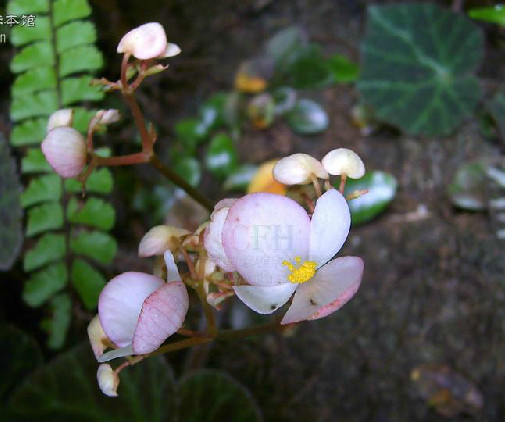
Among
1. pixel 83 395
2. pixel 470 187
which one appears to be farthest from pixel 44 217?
pixel 470 187

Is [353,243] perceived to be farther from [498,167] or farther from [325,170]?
[325,170]

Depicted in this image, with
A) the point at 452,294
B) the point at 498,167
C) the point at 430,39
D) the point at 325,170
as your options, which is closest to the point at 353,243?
the point at 452,294

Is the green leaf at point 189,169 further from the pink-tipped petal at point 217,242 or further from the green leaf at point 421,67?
the pink-tipped petal at point 217,242

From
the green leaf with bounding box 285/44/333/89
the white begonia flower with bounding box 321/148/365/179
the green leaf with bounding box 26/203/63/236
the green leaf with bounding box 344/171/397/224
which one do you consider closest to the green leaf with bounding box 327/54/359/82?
the green leaf with bounding box 285/44/333/89

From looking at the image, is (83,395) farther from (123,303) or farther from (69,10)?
(69,10)

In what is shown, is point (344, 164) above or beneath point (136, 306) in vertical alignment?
above

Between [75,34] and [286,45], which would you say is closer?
[75,34]

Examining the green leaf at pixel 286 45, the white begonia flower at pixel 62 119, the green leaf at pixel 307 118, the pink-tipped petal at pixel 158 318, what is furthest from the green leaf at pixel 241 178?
the pink-tipped petal at pixel 158 318
